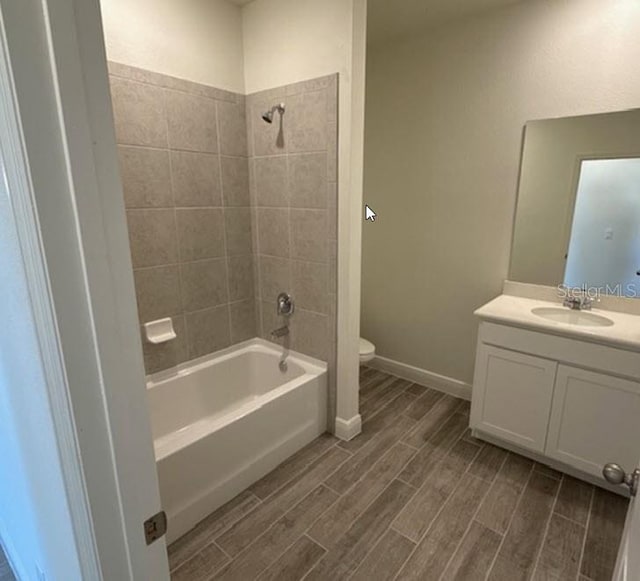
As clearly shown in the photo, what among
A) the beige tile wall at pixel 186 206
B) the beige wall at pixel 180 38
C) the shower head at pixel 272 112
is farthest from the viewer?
the shower head at pixel 272 112

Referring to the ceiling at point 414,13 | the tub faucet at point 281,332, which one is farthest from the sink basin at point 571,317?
the ceiling at point 414,13

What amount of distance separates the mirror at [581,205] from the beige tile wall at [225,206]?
124cm

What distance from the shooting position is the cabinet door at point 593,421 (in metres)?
1.80

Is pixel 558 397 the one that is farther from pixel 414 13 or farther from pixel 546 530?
pixel 414 13

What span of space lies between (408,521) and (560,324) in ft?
4.11

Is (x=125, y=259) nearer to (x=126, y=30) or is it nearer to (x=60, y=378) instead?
(x=60, y=378)

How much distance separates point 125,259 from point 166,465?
4.59 feet

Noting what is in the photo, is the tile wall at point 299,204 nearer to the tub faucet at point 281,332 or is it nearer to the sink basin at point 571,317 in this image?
the tub faucet at point 281,332

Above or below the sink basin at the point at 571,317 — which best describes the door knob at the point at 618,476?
above

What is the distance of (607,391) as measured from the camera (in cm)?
185

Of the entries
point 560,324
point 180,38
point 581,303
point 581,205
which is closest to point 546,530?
point 560,324

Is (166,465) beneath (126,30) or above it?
beneath

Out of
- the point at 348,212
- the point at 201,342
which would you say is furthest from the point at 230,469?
the point at 348,212

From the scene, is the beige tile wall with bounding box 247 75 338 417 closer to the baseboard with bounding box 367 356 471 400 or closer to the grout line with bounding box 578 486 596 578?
Answer: the baseboard with bounding box 367 356 471 400
